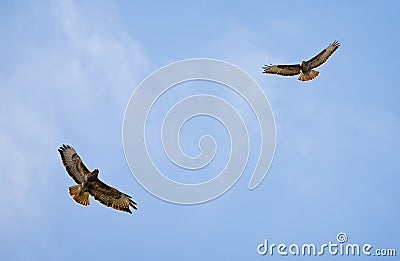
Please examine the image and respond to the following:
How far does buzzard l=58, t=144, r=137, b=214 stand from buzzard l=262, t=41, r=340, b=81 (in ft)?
19.0

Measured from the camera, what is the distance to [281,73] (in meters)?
19.6

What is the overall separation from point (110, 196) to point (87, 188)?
2.11ft

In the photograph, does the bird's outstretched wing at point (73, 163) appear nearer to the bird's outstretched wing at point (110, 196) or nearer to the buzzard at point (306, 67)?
the bird's outstretched wing at point (110, 196)

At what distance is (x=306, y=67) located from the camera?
1950 centimetres

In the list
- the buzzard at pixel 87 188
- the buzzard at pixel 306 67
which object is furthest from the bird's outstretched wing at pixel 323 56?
the buzzard at pixel 87 188

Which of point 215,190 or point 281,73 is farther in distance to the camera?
point 281,73

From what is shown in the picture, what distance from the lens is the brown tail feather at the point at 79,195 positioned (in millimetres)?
17359

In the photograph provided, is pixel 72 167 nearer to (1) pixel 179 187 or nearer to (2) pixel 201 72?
(1) pixel 179 187

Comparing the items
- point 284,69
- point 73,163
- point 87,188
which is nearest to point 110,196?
point 87,188

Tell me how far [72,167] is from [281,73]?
683 cm

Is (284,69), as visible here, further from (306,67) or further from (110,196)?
(110,196)

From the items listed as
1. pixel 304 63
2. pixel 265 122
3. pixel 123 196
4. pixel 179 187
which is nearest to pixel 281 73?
pixel 304 63

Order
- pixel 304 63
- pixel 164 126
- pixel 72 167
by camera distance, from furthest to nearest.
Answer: pixel 304 63 → pixel 164 126 → pixel 72 167

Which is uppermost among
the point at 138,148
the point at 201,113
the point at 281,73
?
the point at 281,73
